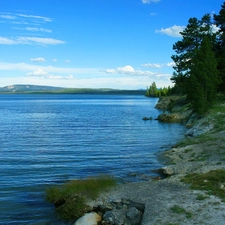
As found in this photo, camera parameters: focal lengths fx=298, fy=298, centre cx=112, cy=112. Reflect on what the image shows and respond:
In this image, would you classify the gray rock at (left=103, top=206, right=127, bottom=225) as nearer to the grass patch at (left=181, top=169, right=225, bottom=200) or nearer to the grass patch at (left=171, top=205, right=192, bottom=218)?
the grass patch at (left=171, top=205, right=192, bottom=218)

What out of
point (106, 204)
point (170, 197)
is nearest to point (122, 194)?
point (106, 204)

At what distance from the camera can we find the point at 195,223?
48.4ft

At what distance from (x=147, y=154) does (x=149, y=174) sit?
336 inches

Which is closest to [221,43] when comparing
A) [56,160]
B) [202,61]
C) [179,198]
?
[202,61]

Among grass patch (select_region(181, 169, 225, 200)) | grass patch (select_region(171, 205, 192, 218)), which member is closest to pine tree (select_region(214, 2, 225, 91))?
grass patch (select_region(181, 169, 225, 200))

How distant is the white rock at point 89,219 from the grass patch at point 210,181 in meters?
6.86

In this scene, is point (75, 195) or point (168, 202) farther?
point (75, 195)

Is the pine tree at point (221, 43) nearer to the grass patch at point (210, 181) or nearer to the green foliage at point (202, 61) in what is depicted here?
the green foliage at point (202, 61)

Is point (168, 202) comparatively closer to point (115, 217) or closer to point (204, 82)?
point (115, 217)

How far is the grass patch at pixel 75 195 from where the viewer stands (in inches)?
700

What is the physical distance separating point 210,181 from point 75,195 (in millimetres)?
9173

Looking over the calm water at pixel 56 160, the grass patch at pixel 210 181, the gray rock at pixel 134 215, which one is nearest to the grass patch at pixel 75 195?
the calm water at pixel 56 160

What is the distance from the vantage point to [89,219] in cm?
1658

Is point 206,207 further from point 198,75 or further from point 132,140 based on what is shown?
point 198,75
